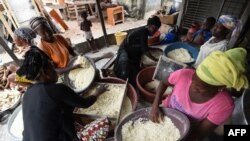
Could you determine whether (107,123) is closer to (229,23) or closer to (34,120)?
(34,120)

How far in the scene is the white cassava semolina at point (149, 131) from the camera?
5.41 ft

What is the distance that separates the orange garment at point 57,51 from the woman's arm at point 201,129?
205 centimetres

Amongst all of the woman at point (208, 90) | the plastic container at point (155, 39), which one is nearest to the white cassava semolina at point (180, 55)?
the plastic container at point (155, 39)

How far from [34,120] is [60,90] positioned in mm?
301

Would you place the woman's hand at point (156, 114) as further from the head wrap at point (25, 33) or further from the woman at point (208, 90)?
the head wrap at point (25, 33)

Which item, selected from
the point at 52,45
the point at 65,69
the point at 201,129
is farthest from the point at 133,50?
the point at 201,129

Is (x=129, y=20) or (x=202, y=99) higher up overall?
(x=202, y=99)

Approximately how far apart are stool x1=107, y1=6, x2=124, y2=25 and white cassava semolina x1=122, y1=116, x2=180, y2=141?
675 centimetres

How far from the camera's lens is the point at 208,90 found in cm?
129

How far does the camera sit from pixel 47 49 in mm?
2609

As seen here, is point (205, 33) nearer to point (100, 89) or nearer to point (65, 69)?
point (100, 89)

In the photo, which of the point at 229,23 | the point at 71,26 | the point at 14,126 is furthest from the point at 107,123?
the point at 71,26

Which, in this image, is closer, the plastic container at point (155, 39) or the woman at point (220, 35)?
the woman at point (220, 35)

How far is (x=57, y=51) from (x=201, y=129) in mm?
2194
